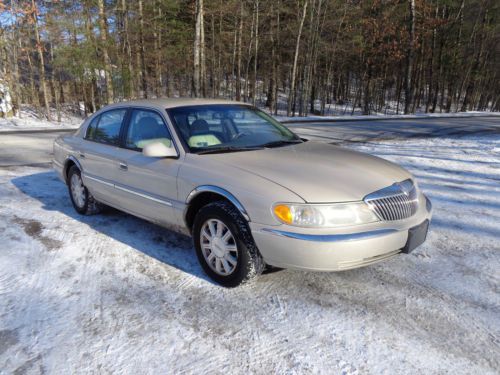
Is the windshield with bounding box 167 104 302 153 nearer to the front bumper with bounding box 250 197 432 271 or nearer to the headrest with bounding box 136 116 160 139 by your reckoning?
the headrest with bounding box 136 116 160 139

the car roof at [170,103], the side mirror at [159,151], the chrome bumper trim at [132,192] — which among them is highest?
the car roof at [170,103]

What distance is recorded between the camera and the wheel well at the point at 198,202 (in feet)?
10.5

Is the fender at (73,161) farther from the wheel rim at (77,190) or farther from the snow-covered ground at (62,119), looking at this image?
the snow-covered ground at (62,119)

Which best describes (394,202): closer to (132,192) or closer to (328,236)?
(328,236)

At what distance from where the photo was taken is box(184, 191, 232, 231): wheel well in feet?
10.5

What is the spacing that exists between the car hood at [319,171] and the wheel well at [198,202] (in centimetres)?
30

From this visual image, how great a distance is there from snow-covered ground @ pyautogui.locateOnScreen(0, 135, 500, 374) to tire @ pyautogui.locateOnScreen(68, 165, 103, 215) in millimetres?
402

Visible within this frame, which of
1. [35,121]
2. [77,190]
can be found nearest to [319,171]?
[77,190]

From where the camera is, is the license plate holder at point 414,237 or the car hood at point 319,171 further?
the license plate holder at point 414,237

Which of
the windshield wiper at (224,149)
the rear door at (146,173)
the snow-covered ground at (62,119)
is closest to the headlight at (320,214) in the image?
the windshield wiper at (224,149)

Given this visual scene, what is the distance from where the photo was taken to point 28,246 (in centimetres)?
392

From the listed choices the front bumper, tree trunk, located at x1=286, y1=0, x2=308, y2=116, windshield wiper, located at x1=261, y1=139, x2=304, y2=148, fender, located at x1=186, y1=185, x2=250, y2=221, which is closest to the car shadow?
fender, located at x1=186, y1=185, x2=250, y2=221

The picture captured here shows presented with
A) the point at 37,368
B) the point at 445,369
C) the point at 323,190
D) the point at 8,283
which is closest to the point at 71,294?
the point at 8,283

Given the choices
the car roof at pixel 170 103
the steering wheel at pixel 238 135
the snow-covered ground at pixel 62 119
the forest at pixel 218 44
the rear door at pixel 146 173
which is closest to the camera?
the rear door at pixel 146 173
